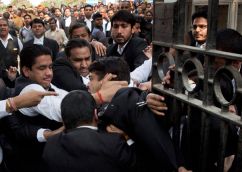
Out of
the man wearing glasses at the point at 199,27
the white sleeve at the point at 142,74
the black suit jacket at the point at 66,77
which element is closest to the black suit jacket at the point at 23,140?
the black suit jacket at the point at 66,77

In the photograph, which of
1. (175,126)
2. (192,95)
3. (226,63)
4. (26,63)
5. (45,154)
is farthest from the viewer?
(26,63)

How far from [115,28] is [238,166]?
2405mm

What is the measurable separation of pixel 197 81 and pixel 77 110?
595 mm

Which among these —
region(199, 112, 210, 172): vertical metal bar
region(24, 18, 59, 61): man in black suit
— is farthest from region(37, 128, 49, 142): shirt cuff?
region(24, 18, 59, 61): man in black suit

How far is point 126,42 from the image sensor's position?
3404mm

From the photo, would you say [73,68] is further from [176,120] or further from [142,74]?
[176,120]

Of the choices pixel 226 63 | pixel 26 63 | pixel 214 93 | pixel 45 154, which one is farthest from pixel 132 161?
pixel 26 63

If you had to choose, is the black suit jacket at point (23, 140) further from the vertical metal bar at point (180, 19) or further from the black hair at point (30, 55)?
the vertical metal bar at point (180, 19)

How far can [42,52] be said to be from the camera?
2504 millimetres

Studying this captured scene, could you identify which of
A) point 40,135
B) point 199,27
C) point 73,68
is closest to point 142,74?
point 73,68

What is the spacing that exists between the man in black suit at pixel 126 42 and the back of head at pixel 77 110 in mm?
1406

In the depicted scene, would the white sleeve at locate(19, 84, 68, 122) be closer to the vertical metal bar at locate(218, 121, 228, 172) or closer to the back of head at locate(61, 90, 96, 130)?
the back of head at locate(61, 90, 96, 130)

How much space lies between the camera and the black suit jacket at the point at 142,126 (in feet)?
4.91

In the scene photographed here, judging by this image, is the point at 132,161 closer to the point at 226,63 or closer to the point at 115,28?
the point at 226,63
